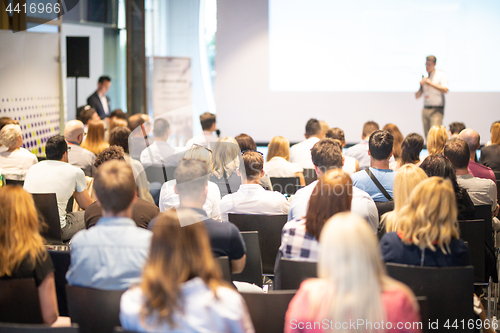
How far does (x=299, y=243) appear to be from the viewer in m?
2.12

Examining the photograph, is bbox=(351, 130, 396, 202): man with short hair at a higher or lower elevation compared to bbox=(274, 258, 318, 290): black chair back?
higher

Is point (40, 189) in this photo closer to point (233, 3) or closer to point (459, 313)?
point (459, 313)

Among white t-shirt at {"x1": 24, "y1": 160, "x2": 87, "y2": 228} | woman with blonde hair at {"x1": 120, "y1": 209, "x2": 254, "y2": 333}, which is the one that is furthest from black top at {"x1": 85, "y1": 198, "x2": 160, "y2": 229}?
woman with blonde hair at {"x1": 120, "y1": 209, "x2": 254, "y2": 333}

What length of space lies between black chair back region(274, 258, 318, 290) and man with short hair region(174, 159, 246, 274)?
257mm

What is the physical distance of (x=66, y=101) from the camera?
862 centimetres

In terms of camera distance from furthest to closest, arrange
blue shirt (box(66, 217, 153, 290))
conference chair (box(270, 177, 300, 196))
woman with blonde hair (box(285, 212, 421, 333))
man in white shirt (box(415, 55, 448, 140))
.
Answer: man in white shirt (box(415, 55, 448, 140)) → conference chair (box(270, 177, 300, 196)) → blue shirt (box(66, 217, 153, 290)) → woman with blonde hair (box(285, 212, 421, 333))

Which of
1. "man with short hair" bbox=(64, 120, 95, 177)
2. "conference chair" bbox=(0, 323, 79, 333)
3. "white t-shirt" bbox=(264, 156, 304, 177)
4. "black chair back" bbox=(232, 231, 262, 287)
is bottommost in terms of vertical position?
"black chair back" bbox=(232, 231, 262, 287)

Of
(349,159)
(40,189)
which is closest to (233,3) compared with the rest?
(349,159)

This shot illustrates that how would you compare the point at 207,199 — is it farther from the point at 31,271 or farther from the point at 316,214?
the point at 31,271

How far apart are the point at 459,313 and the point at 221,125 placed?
837 cm

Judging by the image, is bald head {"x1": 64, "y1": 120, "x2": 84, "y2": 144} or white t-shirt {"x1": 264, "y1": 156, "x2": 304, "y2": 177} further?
bald head {"x1": 64, "y1": 120, "x2": 84, "y2": 144}

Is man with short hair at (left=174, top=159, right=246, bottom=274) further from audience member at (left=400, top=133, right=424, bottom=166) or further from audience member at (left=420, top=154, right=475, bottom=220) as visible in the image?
audience member at (left=400, top=133, right=424, bottom=166)

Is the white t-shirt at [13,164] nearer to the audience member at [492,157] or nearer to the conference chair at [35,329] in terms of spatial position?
the conference chair at [35,329]

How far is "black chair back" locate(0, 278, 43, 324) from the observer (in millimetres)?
1703
